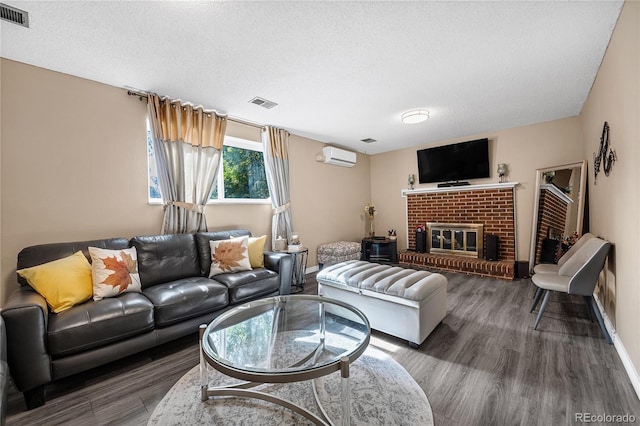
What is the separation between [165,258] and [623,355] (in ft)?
12.3

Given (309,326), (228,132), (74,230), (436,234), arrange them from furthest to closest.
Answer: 1. (436,234)
2. (228,132)
3. (74,230)
4. (309,326)

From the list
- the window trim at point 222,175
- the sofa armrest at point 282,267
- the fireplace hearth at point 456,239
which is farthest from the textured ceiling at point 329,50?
the fireplace hearth at point 456,239

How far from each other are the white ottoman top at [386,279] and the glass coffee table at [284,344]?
1.84 ft

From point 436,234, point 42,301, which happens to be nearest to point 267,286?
point 42,301

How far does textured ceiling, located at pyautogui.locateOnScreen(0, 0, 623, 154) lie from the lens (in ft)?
5.62

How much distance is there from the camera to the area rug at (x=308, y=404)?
1402 mm

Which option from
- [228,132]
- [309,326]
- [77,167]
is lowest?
[309,326]

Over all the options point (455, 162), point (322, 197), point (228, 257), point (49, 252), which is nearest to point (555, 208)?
point (455, 162)

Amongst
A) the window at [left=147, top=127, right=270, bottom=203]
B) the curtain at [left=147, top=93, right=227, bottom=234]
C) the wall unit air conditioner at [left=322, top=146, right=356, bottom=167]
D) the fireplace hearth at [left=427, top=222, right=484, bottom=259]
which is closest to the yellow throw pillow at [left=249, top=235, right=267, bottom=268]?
the curtain at [left=147, top=93, right=227, bottom=234]

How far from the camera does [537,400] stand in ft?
4.98

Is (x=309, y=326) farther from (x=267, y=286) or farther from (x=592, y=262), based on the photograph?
(x=592, y=262)

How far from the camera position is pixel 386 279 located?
2.39 metres

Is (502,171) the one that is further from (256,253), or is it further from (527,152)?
(256,253)

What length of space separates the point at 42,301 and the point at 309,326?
1.72 metres
